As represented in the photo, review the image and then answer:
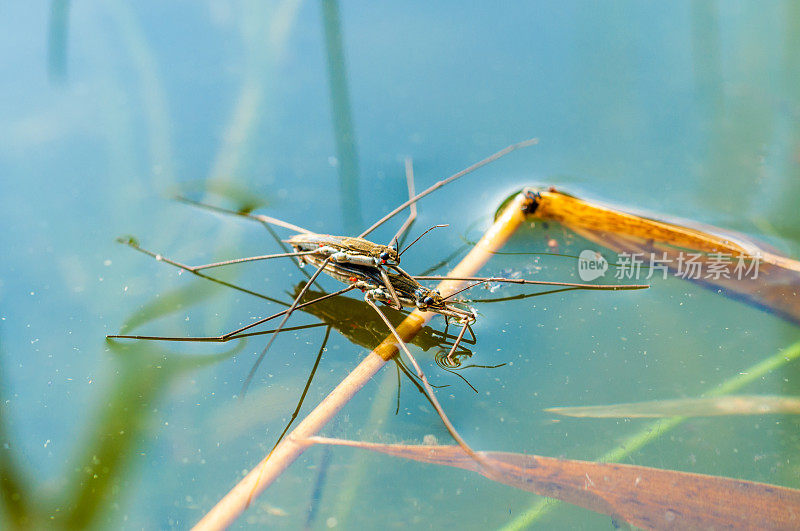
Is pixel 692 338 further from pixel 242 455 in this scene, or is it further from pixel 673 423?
pixel 242 455

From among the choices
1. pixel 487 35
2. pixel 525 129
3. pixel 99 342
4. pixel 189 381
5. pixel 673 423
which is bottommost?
pixel 673 423

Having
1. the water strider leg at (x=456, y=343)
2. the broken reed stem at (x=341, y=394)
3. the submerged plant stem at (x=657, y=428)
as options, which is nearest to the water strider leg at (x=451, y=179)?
the broken reed stem at (x=341, y=394)

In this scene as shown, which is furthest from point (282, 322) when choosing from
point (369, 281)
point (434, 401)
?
point (434, 401)

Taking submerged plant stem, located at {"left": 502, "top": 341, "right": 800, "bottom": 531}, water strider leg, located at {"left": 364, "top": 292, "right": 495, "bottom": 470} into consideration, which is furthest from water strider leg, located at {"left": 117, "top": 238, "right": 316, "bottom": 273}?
submerged plant stem, located at {"left": 502, "top": 341, "right": 800, "bottom": 531}

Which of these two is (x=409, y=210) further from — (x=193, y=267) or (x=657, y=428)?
(x=657, y=428)

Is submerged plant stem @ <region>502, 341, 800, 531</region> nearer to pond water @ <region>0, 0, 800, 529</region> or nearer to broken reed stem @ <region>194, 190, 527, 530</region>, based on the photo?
pond water @ <region>0, 0, 800, 529</region>

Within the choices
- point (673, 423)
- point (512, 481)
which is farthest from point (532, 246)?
point (512, 481)

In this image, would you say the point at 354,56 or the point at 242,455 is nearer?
the point at 242,455
